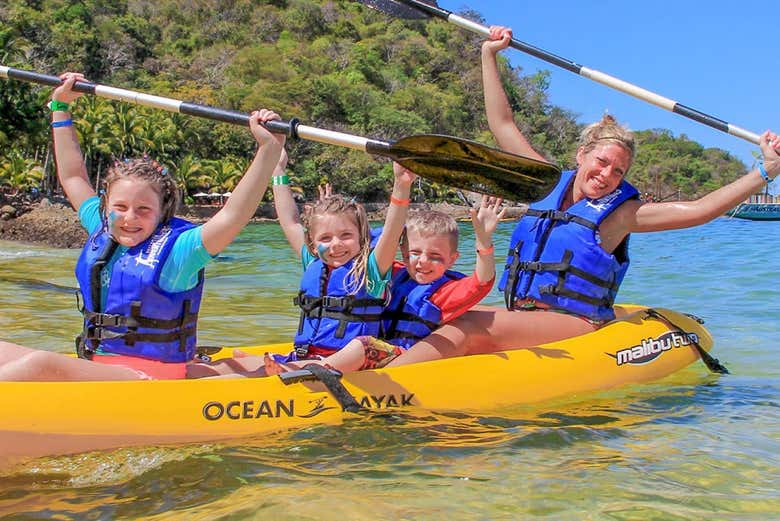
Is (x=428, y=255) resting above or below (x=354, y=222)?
below

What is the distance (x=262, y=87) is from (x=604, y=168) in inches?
1986

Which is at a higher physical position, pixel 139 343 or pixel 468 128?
pixel 468 128

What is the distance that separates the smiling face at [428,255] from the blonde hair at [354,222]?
0.23 metres

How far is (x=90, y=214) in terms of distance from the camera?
3.47m

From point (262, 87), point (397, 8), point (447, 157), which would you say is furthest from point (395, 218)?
point (262, 87)

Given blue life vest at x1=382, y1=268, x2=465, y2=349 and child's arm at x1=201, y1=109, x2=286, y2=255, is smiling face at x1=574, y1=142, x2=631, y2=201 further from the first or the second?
child's arm at x1=201, y1=109, x2=286, y2=255

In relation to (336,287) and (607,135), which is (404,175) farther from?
(607,135)

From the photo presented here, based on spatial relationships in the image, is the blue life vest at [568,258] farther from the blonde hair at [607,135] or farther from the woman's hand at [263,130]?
the woman's hand at [263,130]

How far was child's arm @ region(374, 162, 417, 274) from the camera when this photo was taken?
3297mm

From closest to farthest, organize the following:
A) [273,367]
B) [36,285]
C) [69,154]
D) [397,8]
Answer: [273,367]
[69,154]
[397,8]
[36,285]

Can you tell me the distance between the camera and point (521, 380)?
3.86 m

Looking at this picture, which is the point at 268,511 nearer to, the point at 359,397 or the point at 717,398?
the point at 359,397

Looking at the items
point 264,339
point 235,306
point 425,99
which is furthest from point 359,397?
point 425,99

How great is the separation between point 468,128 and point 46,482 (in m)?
65.9
